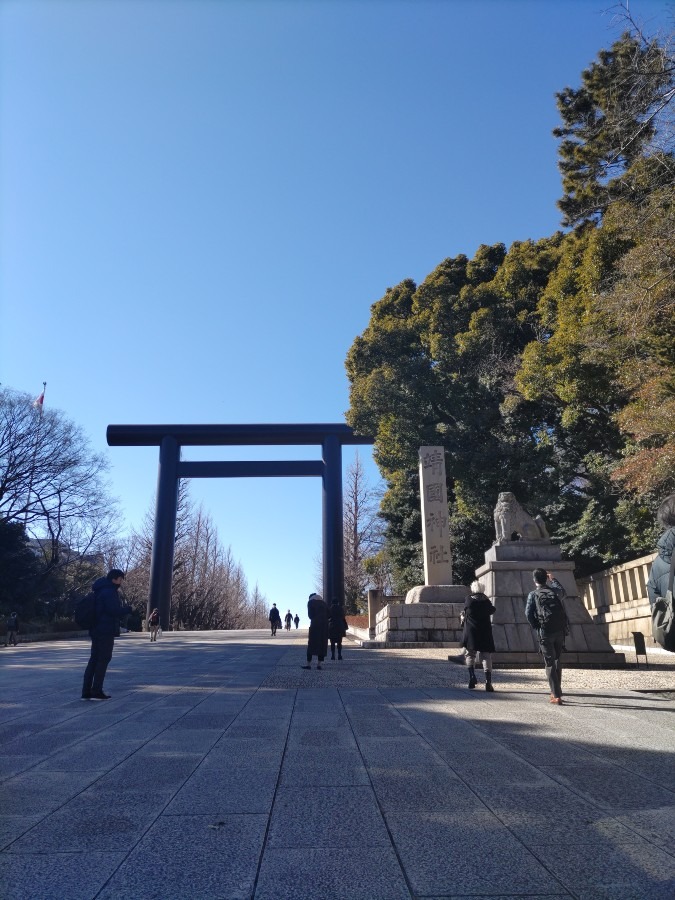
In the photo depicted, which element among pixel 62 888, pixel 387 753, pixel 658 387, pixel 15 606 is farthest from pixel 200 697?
pixel 15 606

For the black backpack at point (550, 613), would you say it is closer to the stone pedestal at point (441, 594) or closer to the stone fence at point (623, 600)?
the stone fence at point (623, 600)

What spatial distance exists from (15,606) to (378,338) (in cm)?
1705

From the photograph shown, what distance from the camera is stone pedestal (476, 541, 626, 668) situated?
10.1 metres

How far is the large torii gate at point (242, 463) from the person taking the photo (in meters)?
28.1

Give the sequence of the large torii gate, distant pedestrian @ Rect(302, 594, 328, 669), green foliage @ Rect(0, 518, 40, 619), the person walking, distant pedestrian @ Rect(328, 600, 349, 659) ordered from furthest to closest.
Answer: the large torii gate
green foliage @ Rect(0, 518, 40, 619)
distant pedestrian @ Rect(328, 600, 349, 659)
distant pedestrian @ Rect(302, 594, 328, 669)
the person walking

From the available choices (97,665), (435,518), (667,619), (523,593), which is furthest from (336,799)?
(435,518)

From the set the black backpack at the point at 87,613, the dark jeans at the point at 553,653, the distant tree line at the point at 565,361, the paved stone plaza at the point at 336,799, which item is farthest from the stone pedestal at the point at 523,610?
the black backpack at the point at 87,613

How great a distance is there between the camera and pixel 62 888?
206 centimetres

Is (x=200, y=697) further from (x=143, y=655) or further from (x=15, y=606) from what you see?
(x=15, y=606)

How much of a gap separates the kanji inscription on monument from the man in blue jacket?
11.9 metres

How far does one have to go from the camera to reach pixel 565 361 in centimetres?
1431

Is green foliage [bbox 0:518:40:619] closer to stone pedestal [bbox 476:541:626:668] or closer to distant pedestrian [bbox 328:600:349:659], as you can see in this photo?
distant pedestrian [bbox 328:600:349:659]

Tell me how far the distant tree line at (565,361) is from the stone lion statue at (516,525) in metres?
1.90

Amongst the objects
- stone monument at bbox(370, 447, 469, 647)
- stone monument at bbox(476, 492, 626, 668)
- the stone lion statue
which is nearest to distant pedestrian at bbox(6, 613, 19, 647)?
stone monument at bbox(370, 447, 469, 647)
